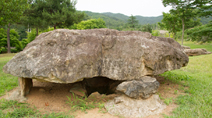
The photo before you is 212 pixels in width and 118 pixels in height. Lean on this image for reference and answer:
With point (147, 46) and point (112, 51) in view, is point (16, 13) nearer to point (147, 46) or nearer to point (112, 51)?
point (112, 51)

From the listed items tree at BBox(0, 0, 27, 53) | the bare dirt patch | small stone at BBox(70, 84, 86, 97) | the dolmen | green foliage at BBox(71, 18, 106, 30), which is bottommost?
the bare dirt patch

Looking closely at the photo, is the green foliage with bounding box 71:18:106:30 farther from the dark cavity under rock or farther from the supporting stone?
the supporting stone

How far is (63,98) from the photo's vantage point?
3826 millimetres

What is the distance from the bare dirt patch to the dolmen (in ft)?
0.76

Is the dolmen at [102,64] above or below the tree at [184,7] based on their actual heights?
below

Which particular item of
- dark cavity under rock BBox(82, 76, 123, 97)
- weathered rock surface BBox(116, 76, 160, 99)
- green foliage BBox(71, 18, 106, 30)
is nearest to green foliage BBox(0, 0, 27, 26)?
dark cavity under rock BBox(82, 76, 123, 97)

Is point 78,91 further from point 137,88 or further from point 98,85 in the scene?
point 137,88

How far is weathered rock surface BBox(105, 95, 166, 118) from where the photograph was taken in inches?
123

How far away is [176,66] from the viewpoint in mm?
4348

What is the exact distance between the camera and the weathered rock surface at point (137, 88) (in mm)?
3352

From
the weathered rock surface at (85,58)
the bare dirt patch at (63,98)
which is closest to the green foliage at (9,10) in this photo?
the bare dirt patch at (63,98)

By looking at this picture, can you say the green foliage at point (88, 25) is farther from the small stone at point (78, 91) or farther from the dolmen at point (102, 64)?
the dolmen at point (102, 64)

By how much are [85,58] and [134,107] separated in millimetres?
1645

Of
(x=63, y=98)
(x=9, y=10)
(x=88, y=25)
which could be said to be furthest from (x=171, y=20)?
(x=88, y=25)
